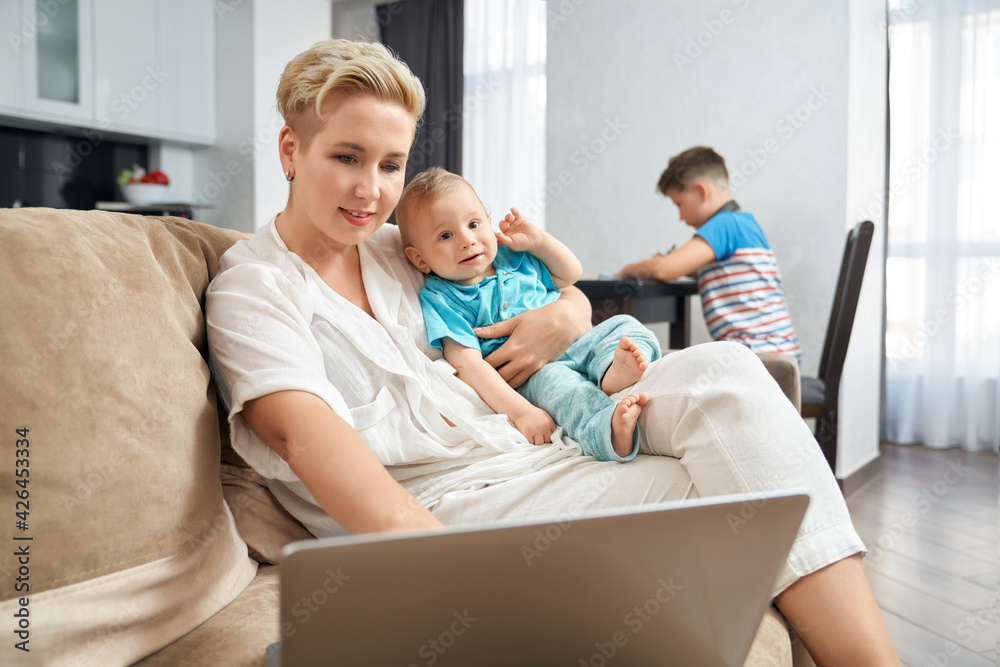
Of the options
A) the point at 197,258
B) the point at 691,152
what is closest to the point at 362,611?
the point at 197,258

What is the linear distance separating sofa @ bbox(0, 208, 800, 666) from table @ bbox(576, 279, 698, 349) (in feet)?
4.20

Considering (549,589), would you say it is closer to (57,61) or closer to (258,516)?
(258,516)

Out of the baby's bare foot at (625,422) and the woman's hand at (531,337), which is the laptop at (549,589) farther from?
the woman's hand at (531,337)

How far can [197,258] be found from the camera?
1.05m

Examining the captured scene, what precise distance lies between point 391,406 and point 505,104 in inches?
148

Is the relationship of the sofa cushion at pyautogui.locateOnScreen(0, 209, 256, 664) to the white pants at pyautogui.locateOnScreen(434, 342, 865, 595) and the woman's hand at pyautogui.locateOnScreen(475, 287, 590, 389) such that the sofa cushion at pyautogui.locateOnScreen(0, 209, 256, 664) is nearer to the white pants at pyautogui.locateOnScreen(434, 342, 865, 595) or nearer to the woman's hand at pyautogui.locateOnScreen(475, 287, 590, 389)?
the white pants at pyautogui.locateOnScreen(434, 342, 865, 595)

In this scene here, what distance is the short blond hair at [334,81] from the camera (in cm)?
103

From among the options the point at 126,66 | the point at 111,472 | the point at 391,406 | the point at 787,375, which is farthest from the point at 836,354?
the point at 126,66

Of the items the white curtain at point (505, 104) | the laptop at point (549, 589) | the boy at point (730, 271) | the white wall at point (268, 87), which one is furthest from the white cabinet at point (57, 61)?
the laptop at point (549, 589)

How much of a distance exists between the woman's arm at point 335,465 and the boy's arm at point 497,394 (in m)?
0.34

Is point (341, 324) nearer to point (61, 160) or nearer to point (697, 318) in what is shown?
point (697, 318)

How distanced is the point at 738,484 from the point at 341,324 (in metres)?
0.60

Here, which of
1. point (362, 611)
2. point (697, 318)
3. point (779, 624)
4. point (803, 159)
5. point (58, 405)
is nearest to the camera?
point (362, 611)

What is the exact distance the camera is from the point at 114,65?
3.91m
